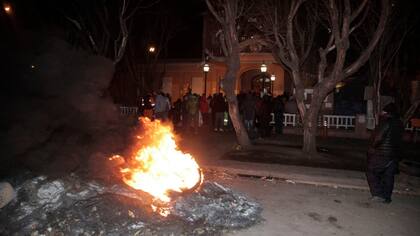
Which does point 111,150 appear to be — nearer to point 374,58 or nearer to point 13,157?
point 13,157

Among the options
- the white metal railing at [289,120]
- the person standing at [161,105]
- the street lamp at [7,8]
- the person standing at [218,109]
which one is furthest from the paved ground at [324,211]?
the street lamp at [7,8]

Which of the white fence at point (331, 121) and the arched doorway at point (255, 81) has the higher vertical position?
the arched doorway at point (255, 81)

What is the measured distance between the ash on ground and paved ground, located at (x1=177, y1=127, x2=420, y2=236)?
1.72ft

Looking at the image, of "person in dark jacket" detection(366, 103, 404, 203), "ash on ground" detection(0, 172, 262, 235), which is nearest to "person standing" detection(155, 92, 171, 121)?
"ash on ground" detection(0, 172, 262, 235)

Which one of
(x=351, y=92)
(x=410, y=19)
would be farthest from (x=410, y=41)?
(x=410, y=19)

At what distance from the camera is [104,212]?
5.62 meters

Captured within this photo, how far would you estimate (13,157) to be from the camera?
635 cm

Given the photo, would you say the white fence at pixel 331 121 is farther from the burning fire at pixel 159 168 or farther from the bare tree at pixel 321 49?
the burning fire at pixel 159 168

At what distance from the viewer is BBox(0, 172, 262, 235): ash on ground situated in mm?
5391

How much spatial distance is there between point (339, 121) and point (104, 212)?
47.6 feet

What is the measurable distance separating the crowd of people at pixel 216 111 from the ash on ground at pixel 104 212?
9.24 meters

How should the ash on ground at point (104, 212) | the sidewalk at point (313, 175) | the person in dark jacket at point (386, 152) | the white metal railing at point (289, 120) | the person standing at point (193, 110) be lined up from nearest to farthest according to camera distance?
the ash on ground at point (104, 212) → the person in dark jacket at point (386, 152) → the sidewalk at point (313, 175) → the person standing at point (193, 110) → the white metal railing at point (289, 120)

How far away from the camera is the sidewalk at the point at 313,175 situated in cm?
856

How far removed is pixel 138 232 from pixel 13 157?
2636 mm
